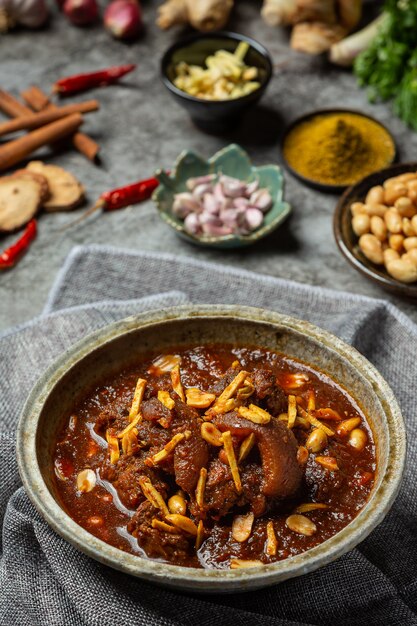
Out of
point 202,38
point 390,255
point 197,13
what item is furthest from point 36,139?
point 390,255

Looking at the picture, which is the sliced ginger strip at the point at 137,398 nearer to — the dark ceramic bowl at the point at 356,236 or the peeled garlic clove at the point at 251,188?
the dark ceramic bowl at the point at 356,236

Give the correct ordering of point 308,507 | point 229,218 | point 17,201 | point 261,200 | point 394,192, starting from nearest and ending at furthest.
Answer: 1. point 308,507
2. point 394,192
3. point 229,218
4. point 261,200
5. point 17,201

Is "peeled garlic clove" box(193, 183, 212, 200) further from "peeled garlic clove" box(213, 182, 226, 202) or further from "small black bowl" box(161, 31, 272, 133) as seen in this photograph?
"small black bowl" box(161, 31, 272, 133)

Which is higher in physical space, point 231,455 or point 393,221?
point 231,455

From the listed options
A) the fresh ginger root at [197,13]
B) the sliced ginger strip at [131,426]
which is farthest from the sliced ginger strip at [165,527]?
the fresh ginger root at [197,13]

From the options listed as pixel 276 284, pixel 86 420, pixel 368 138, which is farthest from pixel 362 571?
pixel 368 138

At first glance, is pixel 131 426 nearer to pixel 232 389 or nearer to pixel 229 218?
pixel 232 389
